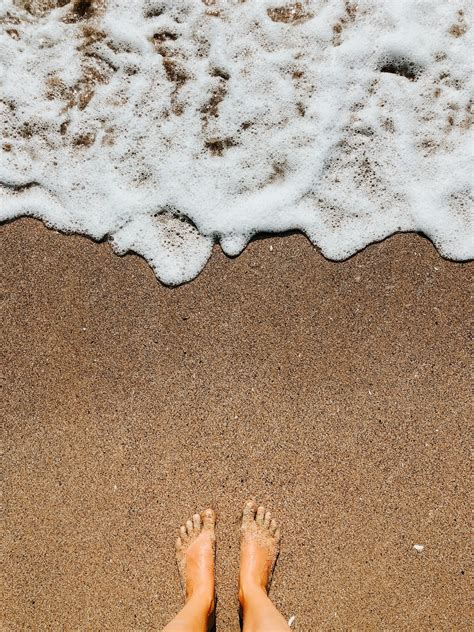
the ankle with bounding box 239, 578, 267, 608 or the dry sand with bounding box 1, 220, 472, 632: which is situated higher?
the dry sand with bounding box 1, 220, 472, 632

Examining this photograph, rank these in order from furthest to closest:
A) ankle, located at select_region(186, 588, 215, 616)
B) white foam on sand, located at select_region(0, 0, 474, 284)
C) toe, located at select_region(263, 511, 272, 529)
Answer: white foam on sand, located at select_region(0, 0, 474, 284) < toe, located at select_region(263, 511, 272, 529) < ankle, located at select_region(186, 588, 215, 616)

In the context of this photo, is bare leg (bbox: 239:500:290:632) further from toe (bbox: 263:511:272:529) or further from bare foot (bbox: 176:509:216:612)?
bare foot (bbox: 176:509:216:612)

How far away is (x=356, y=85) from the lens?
7.12 feet

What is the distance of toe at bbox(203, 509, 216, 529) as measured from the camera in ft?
6.79

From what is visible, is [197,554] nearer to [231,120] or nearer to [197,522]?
[197,522]

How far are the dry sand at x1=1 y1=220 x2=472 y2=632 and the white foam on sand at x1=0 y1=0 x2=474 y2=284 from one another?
0.21 m

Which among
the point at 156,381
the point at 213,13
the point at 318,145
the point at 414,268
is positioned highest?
the point at 213,13

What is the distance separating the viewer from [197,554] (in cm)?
203

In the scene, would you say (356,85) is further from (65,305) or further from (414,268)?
(65,305)

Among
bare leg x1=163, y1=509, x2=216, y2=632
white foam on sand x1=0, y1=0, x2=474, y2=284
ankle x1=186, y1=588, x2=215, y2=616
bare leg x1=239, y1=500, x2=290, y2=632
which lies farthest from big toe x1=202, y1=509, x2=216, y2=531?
white foam on sand x1=0, y1=0, x2=474, y2=284

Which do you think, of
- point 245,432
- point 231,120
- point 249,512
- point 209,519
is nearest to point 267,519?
point 249,512

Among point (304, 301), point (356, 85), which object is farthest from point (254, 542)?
point (356, 85)

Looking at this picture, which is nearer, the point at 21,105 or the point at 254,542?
the point at 254,542

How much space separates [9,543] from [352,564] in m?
1.41
